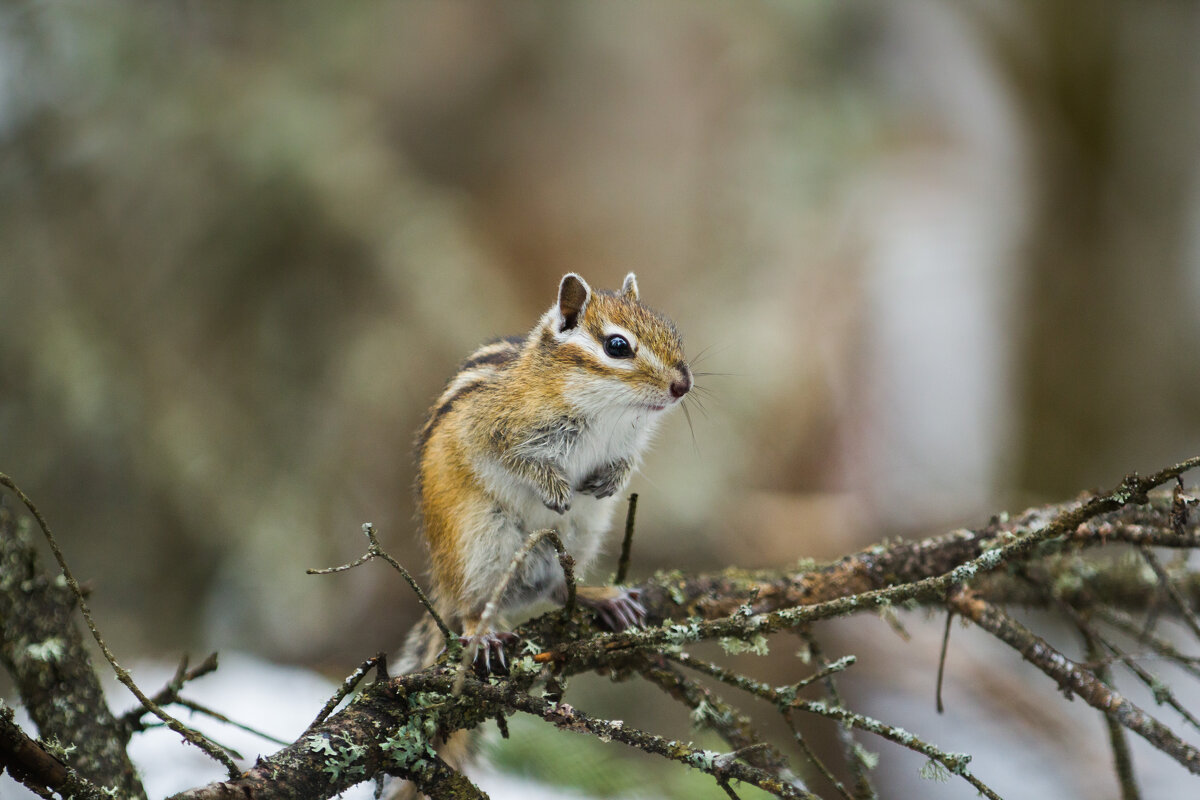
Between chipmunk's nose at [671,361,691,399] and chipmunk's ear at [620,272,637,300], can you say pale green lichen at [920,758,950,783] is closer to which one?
chipmunk's nose at [671,361,691,399]

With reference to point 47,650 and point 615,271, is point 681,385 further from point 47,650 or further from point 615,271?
point 615,271

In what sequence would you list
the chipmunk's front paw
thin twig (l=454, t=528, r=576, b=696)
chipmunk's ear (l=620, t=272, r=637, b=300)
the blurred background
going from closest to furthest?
thin twig (l=454, t=528, r=576, b=696), the chipmunk's front paw, chipmunk's ear (l=620, t=272, r=637, b=300), the blurred background

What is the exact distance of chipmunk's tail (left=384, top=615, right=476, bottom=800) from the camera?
84.9 inches

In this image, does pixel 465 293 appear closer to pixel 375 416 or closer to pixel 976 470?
pixel 375 416

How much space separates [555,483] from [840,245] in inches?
160

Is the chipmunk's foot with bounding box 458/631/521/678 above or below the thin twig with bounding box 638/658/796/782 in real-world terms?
above

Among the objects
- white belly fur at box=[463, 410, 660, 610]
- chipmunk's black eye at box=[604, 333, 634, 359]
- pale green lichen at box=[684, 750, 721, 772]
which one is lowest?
pale green lichen at box=[684, 750, 721, 772]

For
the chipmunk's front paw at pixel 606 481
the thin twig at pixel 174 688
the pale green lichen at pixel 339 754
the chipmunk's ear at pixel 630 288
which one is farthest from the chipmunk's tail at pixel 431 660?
the chipmunk's ear at pixel 630 288

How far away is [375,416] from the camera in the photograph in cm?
425

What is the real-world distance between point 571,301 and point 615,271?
2.97 meters

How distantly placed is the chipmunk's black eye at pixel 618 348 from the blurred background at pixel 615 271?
1106mm

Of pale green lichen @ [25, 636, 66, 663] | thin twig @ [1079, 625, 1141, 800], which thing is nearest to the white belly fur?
pale green lichen @ [25, 636, 66, 663]

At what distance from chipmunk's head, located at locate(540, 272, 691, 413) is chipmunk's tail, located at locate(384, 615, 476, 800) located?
68 centimetres

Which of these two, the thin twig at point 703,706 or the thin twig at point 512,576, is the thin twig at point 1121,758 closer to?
the thin twig at point 703,706
